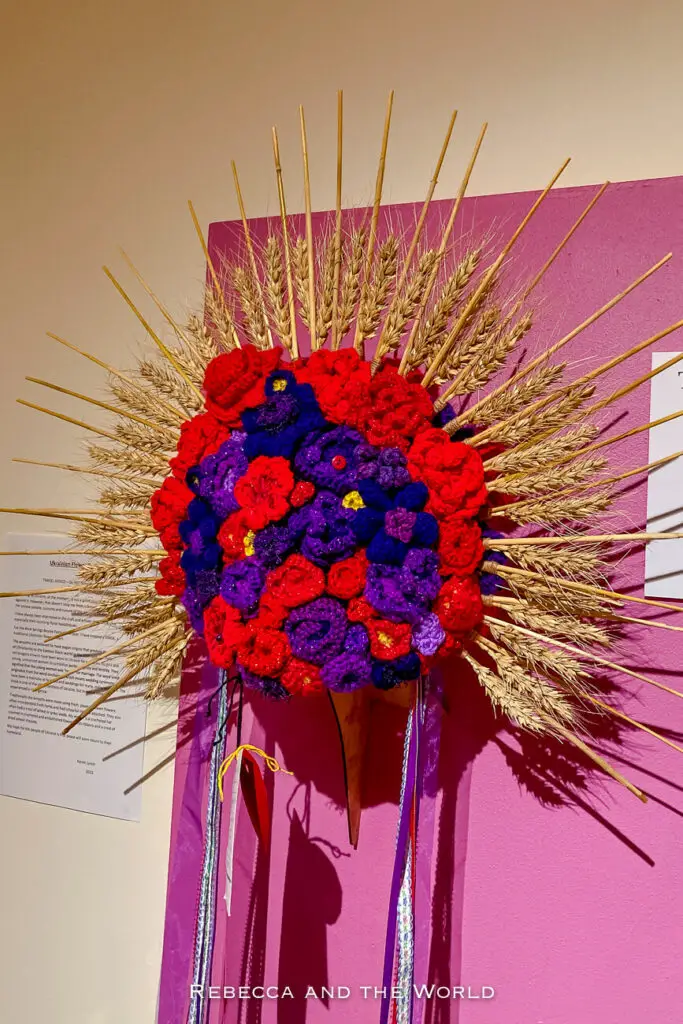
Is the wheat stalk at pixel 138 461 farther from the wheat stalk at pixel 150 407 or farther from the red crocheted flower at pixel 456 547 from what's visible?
the red crocheted flower at pixel 456 547

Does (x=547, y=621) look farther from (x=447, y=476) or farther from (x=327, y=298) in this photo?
(x=327, y=298)

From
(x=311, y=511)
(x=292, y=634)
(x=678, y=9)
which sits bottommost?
(x=292, y=634)

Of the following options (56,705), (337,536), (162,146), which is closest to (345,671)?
(337,536)

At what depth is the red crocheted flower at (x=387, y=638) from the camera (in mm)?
800

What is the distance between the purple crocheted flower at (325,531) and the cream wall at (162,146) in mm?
559

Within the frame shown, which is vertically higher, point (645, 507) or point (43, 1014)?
point (645, 507)

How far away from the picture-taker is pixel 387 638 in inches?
31.6

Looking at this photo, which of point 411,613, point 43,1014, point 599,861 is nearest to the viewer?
point 411,613

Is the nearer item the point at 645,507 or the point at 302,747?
the point at 645,507

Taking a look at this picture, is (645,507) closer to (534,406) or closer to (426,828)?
(534,406)

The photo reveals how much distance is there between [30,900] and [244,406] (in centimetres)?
99

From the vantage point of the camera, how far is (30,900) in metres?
1.35

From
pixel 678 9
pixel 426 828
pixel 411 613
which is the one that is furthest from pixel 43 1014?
pixel 678 9

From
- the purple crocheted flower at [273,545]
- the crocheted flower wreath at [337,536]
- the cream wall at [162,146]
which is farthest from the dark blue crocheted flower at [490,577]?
the cream wall at [162,146]
